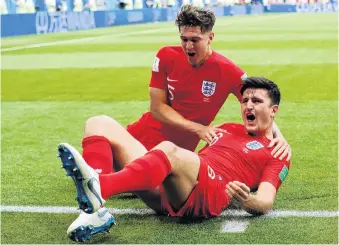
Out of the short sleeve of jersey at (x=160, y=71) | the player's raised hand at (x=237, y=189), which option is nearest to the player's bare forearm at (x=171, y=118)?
the short sleeve of jersey at (x=160, y=71)

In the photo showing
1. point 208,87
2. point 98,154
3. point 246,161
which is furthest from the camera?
point 208,87

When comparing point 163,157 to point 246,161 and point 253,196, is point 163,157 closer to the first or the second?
point 253,196

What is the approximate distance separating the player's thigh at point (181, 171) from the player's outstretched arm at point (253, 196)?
0.70 feet

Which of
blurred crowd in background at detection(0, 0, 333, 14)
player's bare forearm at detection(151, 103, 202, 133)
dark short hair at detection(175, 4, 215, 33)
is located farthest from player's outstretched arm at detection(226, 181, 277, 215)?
blurred crowd in background at detection(0, 0, 333, 14)

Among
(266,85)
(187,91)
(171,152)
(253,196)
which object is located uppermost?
(266,85)

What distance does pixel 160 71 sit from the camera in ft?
17.9

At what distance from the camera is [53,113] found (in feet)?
32.1

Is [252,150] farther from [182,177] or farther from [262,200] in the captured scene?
[182,177]

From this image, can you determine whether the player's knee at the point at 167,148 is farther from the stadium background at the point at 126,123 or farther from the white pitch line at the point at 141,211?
the white pitch line at the point at 141,211

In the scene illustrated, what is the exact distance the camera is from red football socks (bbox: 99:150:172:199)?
4.18 m

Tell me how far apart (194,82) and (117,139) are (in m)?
0.71

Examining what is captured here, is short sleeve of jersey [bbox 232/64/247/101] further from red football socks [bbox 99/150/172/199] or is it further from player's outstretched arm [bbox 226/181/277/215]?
red football socks [bbox 99/150/172/199]

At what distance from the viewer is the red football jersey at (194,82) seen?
538 cm

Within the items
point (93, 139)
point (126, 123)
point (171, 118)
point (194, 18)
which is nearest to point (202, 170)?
point (93, 139)
